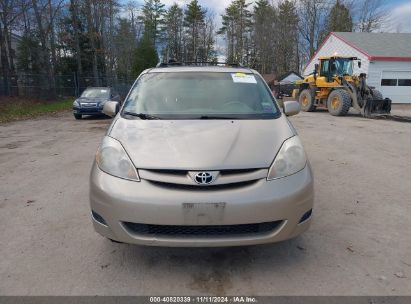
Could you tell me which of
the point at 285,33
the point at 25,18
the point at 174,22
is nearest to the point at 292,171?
the point at 25,18

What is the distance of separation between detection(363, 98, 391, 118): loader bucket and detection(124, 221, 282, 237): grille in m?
15.4

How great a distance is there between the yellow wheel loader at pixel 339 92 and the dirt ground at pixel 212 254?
1176 centimetres

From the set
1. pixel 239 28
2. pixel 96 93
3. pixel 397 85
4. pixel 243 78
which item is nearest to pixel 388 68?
pixel 397 85

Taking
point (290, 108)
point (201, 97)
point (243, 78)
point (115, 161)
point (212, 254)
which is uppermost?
point (243, 78)

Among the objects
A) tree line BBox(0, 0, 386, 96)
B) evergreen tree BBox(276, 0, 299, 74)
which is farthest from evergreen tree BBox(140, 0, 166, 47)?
evergreen tree BBox(276, 0, 299, 74)

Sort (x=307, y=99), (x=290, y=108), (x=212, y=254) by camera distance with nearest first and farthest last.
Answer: (x=212, y=254) → (x=290, y=108) → (x=307, y=99)

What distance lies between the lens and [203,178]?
9.09 ft

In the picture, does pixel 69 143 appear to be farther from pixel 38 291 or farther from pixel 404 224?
pixel 404 224

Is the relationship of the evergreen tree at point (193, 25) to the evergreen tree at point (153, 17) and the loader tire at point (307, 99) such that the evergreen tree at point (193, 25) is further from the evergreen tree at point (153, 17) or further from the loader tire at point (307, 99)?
the loader tire at point (307, 99)

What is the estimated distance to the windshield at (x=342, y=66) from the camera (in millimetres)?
18812

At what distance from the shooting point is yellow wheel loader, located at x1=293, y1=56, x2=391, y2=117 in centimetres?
1673

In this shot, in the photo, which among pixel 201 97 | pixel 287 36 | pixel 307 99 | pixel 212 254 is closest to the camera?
pixel 212 254

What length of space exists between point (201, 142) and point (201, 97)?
45.7 inches

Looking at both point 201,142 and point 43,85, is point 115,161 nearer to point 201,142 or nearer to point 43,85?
point 201,142
